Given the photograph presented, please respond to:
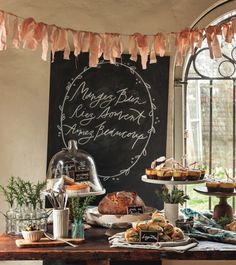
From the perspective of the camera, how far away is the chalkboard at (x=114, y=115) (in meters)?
3.82

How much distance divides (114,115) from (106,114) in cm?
7

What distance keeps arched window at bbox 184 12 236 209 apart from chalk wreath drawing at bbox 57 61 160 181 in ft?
1.23

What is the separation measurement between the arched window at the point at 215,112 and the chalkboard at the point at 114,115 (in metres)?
0.28

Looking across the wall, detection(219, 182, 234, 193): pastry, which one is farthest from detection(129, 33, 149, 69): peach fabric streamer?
detection(219, 182, 234, 193): pastry

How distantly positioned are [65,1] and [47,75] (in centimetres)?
61

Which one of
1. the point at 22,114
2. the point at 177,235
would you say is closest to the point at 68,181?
the point at 177,235

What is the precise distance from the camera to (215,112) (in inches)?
155

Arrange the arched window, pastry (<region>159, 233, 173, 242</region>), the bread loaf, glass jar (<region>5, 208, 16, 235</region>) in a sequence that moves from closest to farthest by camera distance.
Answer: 1. pastry (<region>159, 233, 173, 242</region>)
2. glass jar (<region>5, 208, 16, 235</region>)
3. the bread loaf
4. the arched window

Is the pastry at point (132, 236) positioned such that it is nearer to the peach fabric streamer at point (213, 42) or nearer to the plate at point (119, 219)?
the plate at point (119, 219)

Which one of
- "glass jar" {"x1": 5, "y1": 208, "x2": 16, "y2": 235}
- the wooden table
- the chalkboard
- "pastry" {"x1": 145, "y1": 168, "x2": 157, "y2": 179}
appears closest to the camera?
the wooden table

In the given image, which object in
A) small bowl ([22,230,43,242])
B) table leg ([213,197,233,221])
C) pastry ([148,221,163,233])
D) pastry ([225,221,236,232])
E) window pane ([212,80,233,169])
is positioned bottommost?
small bowl ([22,230,43,242])

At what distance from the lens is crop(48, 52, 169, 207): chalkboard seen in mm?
3818

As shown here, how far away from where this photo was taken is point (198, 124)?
13.0ft

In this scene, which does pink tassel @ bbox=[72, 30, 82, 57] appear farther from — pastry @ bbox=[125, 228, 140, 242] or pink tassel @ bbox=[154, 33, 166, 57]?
pastry @ bbox=[125, 228, 140, 242]
